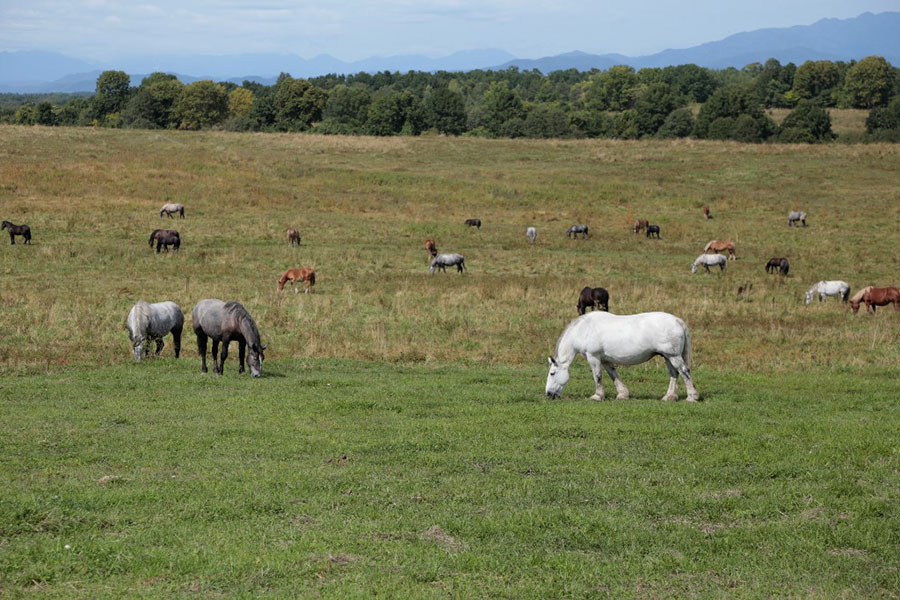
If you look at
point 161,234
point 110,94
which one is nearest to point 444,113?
point 110,94

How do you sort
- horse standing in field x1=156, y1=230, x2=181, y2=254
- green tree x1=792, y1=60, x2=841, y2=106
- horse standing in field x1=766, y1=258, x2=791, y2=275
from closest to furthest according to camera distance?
horse standing in field x1=766, y1=258, x2=791, y2=275
horse standing in field x1=156, y1=230, x2=181, y2=254
green tree x1=792, y1=60, x2=841, y2=106

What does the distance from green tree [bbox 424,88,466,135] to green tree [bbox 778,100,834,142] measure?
41603mm

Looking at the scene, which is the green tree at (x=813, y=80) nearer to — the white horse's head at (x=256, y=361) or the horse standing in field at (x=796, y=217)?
the horse standing in field at (x=796, y=217)

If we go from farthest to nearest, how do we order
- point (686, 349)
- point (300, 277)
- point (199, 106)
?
point (199, 106)
point (300, 277)
point (686, 349)

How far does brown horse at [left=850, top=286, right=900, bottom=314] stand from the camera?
28.0 m

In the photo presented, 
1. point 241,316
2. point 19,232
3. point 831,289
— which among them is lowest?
point 831,289

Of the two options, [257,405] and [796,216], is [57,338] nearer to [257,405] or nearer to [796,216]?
[257,405]

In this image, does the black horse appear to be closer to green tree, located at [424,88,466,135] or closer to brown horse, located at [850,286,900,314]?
brown horse, located at [850,286,900,314]

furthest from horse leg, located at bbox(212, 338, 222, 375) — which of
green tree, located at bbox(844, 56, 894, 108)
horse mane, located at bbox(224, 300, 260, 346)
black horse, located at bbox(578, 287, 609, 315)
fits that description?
green tree, located at bbox(844, 56, 894, 108)

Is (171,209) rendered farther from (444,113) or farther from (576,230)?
(444,113)

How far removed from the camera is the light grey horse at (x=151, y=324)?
1945 centimetres

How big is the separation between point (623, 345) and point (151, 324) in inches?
423

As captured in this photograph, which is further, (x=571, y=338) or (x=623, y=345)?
(x=571, y=338)

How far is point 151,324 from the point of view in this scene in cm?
1970
